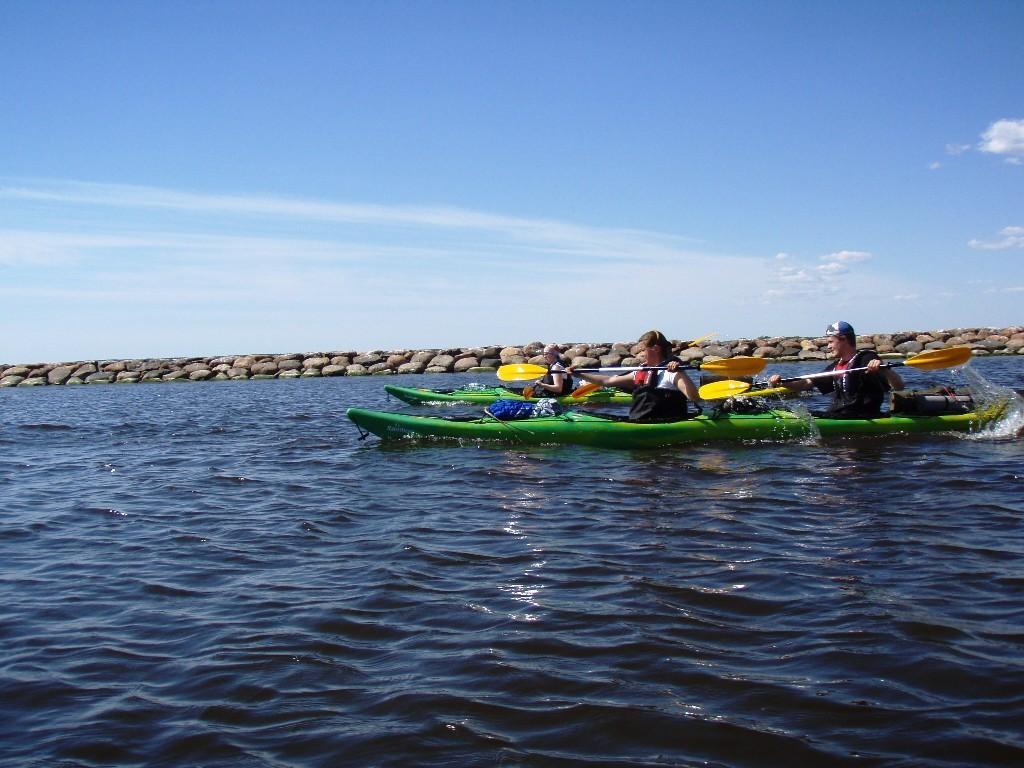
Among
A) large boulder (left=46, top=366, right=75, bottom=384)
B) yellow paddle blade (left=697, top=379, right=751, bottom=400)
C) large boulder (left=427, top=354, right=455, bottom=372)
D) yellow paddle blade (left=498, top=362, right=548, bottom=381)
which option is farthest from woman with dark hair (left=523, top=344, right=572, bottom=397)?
large boulder (left=46, top=366, right=75, bottom=384)

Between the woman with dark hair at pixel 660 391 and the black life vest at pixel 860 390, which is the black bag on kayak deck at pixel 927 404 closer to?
the black life vest at pixel 860 390

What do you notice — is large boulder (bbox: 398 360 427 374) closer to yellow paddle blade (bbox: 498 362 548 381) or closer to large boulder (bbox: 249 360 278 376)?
large boulder (bbox: 249 360 278 376)

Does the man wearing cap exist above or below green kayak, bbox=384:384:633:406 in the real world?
above

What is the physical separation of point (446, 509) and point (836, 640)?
12.6 ft

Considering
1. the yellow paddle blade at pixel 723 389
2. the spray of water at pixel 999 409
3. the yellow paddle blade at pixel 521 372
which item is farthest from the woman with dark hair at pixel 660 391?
the spray of water at pixel 999 409

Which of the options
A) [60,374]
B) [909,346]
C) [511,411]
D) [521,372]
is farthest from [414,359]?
[511,411]

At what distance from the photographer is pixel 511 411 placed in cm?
1070

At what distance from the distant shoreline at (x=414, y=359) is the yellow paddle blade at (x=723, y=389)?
21.4 meters

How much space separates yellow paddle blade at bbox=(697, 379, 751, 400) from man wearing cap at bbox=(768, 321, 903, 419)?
321mm

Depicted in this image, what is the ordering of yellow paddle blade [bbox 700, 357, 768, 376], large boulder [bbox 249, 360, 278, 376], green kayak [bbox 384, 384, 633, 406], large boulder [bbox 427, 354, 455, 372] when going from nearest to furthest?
yellow paddle blade [bbox 700, 357, 768, 376]
green kayak [bbox 384, 384, 633, 406]
large boulder [bbox 427, 354, 455, 372]
large boulder [bbox 249, 360, 278, 376]

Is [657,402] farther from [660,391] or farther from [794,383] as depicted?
[794,383]

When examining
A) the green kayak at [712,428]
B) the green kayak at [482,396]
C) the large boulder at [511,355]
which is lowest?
the green kayak at [712,428]

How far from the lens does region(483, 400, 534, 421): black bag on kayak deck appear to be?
10641 mm

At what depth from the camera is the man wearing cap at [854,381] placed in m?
9.67
